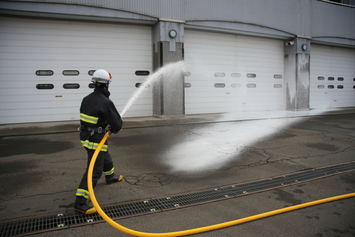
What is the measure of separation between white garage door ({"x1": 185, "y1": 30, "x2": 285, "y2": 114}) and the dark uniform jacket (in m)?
8.40

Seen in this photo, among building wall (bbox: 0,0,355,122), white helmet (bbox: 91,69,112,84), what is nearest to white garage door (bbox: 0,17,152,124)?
building wall (bbox: 0,0,355,122)

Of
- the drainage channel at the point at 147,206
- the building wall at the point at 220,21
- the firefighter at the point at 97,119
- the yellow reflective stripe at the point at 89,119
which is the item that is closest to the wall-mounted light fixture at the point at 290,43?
the building wall at the point at 220,21

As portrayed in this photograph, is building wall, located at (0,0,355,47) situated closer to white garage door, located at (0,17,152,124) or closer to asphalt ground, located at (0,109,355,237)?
white garage door, located at (0,17,152,124)

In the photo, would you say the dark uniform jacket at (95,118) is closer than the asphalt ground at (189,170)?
No

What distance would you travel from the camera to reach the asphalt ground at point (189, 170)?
333cm

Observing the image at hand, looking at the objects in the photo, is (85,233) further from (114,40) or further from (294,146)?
(114,40)

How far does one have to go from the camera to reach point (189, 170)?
5297mm

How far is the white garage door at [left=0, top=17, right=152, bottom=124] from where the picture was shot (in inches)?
376

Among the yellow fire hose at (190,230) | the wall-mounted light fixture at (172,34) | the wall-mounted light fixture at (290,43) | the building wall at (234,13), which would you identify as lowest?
the yellow fire hose at (190,230)

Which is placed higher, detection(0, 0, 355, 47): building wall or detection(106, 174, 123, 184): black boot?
detection(0, 0, 355, 47): building wall

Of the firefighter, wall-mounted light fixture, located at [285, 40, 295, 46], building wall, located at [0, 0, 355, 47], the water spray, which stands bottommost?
the firefighter

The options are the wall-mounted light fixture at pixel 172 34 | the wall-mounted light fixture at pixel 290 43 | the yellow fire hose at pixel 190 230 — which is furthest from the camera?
the wall-mounted light fixture at pixel 290 43

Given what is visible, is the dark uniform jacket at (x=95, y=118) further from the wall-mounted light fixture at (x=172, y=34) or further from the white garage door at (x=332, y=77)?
the white garage door at (x=332, y=77)

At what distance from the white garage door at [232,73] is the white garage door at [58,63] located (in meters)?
2.47
